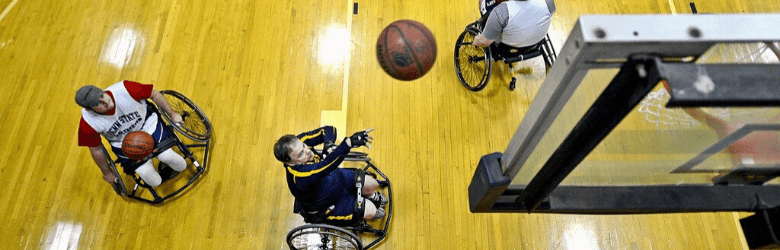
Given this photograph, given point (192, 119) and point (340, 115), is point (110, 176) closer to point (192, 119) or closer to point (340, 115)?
point (192, 119)

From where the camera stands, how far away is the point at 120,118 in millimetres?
3506

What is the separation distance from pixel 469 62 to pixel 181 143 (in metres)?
2.66

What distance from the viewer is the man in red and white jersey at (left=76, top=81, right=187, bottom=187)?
3.29 meters

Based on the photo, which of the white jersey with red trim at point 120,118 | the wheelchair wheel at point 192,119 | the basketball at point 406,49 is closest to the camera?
the basketball at point 406,49

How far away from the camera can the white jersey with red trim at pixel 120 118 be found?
343 centimetres

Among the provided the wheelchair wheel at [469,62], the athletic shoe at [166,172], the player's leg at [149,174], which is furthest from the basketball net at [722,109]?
the athletic shoe at [166,172]

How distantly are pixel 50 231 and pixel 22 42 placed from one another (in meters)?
2.28

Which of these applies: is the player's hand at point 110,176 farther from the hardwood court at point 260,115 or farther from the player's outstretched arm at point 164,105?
the player's outstretched arm at point 164,105

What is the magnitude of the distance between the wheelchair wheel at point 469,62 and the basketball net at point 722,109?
109 inches

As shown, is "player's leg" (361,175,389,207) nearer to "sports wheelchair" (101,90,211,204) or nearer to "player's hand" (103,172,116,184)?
"sports wheelchair" (101,90,211,204)

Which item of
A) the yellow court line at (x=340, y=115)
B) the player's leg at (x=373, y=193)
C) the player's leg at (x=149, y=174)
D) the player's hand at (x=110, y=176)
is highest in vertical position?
the yellow court line at (x=340, y=115)

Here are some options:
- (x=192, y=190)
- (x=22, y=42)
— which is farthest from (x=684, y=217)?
(x=22, y=42)

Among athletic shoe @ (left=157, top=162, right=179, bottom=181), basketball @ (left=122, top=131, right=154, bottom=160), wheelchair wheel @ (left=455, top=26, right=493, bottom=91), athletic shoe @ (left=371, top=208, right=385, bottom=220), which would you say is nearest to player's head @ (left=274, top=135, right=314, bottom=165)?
athletic shoe @ (left=371, top=208, right=385, bottom=220)

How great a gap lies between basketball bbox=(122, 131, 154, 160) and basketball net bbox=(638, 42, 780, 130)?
3.17m
